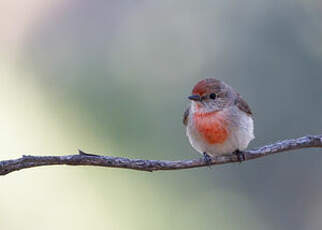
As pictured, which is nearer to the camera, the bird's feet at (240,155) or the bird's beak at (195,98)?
the bird's feet at (240,155)

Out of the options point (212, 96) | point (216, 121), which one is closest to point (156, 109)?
point (212, 96)

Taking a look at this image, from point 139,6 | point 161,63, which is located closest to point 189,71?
point 161,63

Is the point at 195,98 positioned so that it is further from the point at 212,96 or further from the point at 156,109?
the point at 156,109

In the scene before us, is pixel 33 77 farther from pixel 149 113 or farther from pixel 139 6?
pixel 139 6

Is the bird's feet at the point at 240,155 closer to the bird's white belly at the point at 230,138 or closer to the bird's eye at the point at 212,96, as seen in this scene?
the bird's white belly at the point at 230,138

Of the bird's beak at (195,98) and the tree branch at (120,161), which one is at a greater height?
the bird's beak at (195,98)

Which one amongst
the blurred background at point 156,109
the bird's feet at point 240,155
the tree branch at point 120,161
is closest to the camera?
the tree branch at point 120,161

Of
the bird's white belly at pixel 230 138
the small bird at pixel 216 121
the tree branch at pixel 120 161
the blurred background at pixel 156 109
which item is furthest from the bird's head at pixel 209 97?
the blurred background at pixel 156 109
